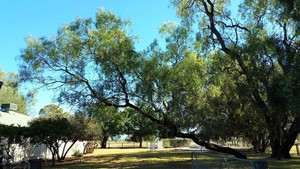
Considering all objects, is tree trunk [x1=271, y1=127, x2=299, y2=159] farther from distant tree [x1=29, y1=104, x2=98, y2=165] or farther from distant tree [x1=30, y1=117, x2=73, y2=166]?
distant tree [x1=30, y1=117, x2=73, y2=166]

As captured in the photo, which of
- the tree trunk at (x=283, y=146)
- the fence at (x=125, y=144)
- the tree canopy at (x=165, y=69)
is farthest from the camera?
the fence at (x=125, y=144)

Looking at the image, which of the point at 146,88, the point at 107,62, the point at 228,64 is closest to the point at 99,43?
the point at 107,62

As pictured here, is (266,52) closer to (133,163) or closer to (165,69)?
(165,69)

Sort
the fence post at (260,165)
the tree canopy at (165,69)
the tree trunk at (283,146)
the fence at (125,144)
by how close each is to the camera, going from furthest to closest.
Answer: the fence at (125,144) → the tree trunk at (283,146) → the tree canopy at (165,69) → the fence post at (260,165)

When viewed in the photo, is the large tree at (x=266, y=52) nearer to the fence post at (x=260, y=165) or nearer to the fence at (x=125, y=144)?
the fence post at (x=260, y=165)

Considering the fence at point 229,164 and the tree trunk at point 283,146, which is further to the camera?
the tree trunk at point 283,146

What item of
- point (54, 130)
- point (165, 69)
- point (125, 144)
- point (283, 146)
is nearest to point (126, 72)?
point (165, 69)

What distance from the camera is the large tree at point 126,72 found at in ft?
54.7

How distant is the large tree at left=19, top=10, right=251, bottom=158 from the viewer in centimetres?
1669

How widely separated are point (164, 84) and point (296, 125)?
9644 mm

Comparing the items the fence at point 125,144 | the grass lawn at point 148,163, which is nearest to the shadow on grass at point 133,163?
the grass lawn at point 148,163

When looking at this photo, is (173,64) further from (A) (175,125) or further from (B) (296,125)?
(B) (296,125)

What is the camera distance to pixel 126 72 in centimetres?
1705

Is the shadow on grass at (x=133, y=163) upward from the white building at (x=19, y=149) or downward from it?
downward
